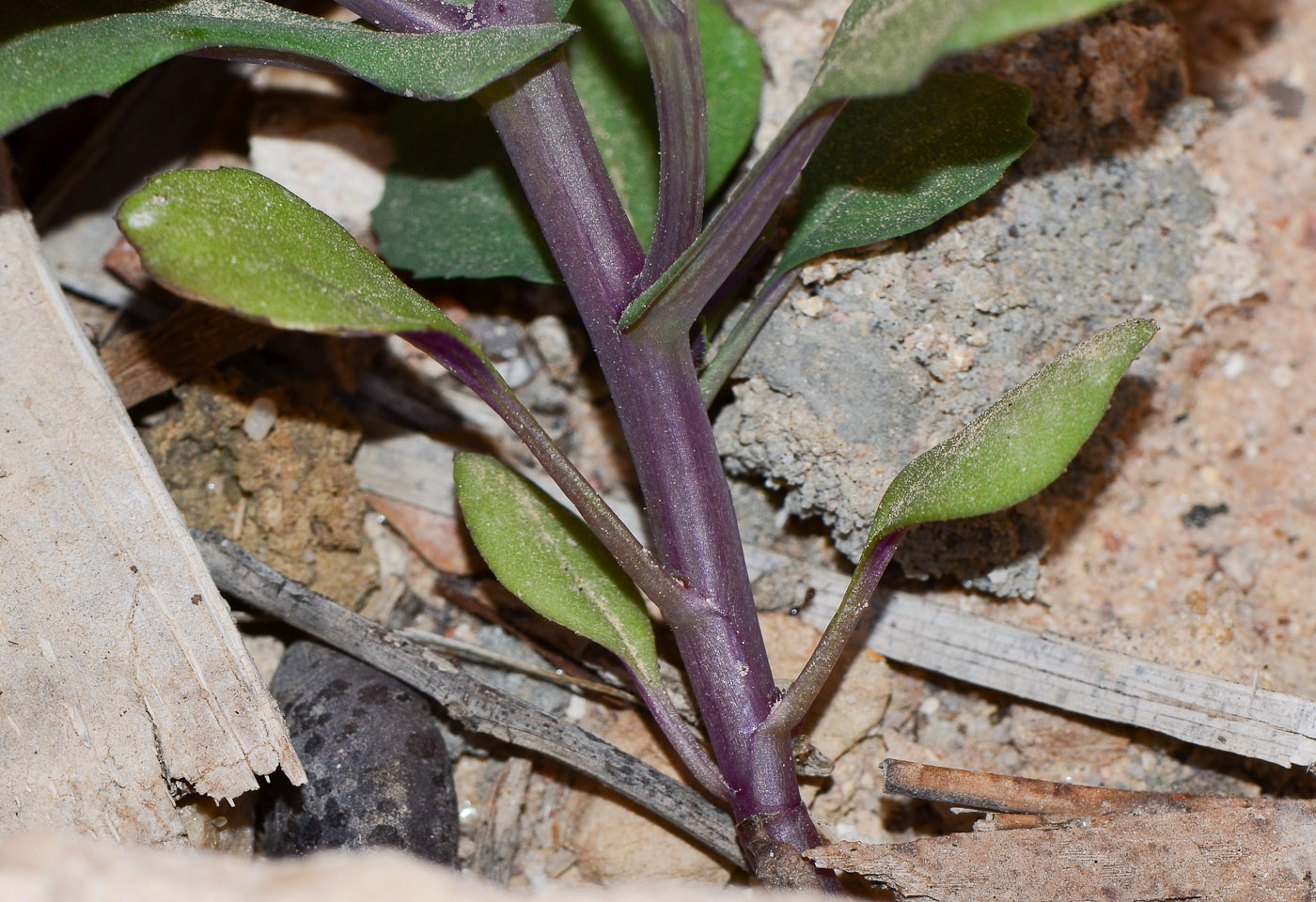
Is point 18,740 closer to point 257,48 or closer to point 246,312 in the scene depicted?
point 246,312

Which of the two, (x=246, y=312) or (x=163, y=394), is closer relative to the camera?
(x=246, y=312)

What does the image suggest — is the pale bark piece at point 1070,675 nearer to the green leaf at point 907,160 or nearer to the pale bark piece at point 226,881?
the green leaf at point 907,160

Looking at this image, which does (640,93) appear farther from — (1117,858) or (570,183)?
(1117,858)

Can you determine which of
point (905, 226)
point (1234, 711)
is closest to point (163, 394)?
point (905, 226)

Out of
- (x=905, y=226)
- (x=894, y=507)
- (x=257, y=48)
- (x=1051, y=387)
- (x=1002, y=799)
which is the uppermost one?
(x=257, y=48)

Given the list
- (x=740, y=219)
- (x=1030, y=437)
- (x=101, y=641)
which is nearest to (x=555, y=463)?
(x=740, y=219)

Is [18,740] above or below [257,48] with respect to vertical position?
below

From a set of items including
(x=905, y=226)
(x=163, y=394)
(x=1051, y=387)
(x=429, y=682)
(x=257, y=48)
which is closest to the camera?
(x=1051, y=387)

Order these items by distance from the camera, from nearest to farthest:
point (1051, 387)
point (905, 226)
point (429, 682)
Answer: point (1051, 387)
point (905, 226)
point (429, 682)
